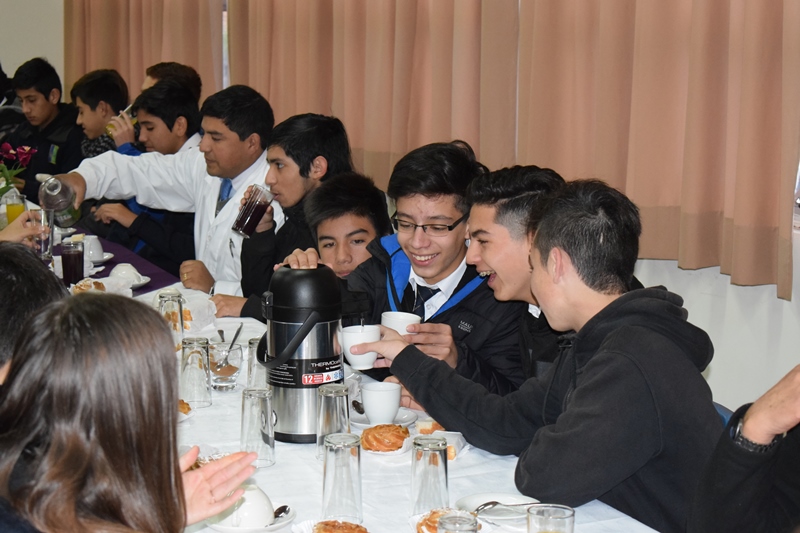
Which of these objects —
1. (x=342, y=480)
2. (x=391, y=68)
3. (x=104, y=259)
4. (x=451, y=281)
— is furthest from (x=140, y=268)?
(x=342, y=480)

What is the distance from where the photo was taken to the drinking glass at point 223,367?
7.15 feet

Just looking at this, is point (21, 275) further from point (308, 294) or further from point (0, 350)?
point (308, 294)

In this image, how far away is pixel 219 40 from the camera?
5.76 meters

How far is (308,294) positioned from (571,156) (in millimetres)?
1795

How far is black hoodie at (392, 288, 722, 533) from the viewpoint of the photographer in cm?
147

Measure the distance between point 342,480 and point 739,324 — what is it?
2.01 meters

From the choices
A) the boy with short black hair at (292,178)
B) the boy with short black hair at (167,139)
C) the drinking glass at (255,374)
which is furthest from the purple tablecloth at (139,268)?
the drinking glass at (255,374)

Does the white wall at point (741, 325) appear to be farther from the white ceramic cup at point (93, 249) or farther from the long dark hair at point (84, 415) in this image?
the long dark hair at point (84, 415)

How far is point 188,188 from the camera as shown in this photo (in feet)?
14.8

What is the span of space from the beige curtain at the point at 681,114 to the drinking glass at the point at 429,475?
1.70 metres

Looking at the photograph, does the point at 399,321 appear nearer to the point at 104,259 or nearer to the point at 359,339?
the point at 359,339

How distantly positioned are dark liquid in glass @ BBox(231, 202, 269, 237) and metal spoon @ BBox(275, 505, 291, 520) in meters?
1.95

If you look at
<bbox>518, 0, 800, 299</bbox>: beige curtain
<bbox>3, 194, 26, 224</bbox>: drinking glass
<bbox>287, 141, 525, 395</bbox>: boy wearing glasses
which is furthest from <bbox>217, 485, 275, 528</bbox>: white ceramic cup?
<bbox>3, 194, 26, 224</bbox>: drinking glass

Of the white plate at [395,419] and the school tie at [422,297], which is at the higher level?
the school tie at [422,297]
